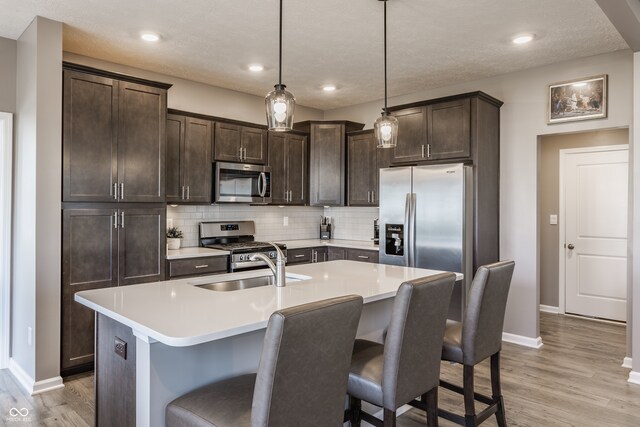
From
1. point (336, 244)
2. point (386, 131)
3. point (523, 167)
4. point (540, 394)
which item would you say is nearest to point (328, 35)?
point (386, 131)

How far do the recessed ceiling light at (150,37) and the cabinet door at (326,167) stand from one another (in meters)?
2.31

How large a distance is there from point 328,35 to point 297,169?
2.15 metres

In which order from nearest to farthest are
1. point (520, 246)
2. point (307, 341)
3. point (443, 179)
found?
1. point (307, 341)
2. point (443, 179)
3. point (520, 246)

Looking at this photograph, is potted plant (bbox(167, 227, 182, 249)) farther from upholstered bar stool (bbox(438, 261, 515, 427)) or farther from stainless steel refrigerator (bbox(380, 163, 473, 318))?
upholstered bar stool (bbox(438, 261, 515, 427))

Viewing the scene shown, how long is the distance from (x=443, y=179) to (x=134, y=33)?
113 inches

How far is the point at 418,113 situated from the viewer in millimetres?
4516

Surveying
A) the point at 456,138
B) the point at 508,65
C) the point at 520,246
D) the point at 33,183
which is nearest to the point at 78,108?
the point at 33,183

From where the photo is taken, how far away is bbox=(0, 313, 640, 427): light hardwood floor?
2.79 m

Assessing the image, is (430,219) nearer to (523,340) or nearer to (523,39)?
(523,340)

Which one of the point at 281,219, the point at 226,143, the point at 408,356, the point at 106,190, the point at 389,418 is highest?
the point at 226,143

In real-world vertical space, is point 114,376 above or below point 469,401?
above

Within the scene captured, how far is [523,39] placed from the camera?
139 inches

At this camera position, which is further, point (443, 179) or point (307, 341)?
point (443, 179)

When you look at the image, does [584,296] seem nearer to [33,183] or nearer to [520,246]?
[520,246]
